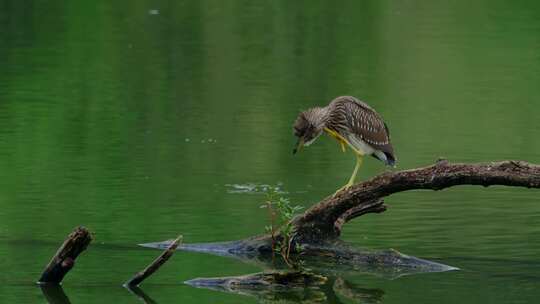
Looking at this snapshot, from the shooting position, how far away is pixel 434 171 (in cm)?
1057

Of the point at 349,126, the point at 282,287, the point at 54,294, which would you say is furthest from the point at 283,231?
the point at 54,294

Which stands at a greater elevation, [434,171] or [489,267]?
[434,171]

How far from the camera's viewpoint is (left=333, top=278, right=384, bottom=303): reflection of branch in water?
10.7 m

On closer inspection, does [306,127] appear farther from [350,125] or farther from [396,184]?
[396,184]

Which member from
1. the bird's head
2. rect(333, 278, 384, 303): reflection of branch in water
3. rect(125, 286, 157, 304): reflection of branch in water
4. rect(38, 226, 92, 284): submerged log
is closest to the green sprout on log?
rect(333, 278, 384, 303): reflection of branch in water

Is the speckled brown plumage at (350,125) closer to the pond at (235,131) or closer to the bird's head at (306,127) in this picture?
the bird's head at (306,127)

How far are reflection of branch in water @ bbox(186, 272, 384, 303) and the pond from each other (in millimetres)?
67

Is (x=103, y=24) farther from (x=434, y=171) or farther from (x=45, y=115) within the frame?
(x=434, y=171)

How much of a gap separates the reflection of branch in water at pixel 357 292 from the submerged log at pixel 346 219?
396mm

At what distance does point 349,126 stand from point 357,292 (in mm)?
1639

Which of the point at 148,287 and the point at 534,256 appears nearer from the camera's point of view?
the point at 148,287

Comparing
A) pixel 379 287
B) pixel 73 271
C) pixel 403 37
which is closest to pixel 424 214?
pixel 379 287

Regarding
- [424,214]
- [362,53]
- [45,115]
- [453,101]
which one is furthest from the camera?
A: [362,53]

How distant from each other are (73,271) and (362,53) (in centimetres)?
1706
